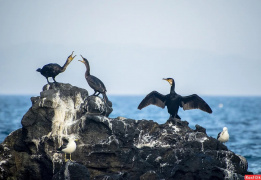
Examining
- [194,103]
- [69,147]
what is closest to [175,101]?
[194,103]

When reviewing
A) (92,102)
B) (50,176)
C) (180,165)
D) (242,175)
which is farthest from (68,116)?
(242,175)

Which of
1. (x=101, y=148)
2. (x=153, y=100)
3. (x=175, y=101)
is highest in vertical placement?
(x=153, y=100)

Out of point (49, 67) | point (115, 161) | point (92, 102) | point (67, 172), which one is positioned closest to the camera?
point (67, 172)

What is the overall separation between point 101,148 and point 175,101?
3.47m

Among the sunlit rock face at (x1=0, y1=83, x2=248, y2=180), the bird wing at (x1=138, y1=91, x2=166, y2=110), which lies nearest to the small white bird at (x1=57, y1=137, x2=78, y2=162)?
the sunlit rock face at (x1=0, y1=83, x2=248, y2=180)

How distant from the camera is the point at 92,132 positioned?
37.0 feet

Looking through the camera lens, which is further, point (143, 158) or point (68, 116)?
point (68, 116)

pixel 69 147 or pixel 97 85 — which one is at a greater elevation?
pixel 97 85

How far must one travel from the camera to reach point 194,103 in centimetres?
1377

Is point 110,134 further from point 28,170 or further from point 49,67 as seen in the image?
point 49,67

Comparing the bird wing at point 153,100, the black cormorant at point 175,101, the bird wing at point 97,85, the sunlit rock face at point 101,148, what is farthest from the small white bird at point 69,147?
the black cormorant at point 175,101

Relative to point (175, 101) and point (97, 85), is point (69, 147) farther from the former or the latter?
point (175, 101)

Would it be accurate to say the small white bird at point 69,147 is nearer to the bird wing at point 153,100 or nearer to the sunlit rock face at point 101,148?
the sunlit rock face at point 101,148

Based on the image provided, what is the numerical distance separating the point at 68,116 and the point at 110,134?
125 cm
